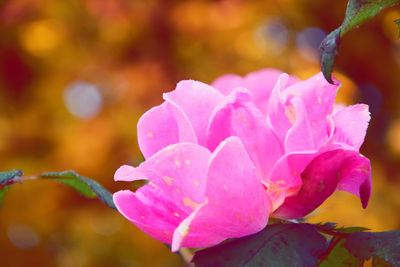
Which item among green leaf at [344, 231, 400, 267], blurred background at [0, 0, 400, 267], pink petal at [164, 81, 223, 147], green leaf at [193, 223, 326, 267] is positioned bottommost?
blurred background at [0, 0, 400, 267]

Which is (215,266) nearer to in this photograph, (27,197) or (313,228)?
(313,228)

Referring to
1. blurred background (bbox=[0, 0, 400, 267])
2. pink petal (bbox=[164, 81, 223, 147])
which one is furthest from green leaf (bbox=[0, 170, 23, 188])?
blurred background (bbox=[0, 0, 400, 267])

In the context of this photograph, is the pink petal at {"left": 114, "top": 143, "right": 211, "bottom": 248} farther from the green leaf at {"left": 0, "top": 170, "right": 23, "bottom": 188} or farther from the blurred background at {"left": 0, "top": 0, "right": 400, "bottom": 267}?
the blurred background at {"left": 0, "top": 0, "right": 400, "bottom": 267}

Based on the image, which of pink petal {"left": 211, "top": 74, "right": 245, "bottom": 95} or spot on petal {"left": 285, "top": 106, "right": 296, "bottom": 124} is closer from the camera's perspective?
spot on petal {"left": 285, "top": 106, "right": 296, "bottom": 124}

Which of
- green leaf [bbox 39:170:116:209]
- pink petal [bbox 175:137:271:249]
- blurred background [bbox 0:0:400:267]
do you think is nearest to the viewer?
pink petal [bbox 175:137:271:249]

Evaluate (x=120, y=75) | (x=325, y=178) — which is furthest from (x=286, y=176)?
(x=120, y=75)

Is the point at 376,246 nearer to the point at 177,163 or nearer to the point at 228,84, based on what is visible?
the point at 177,163

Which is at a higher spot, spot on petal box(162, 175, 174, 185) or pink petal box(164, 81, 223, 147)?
pink petal box(164, 81, 223, 147)

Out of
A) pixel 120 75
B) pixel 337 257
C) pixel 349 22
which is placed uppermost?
pixel 349 22

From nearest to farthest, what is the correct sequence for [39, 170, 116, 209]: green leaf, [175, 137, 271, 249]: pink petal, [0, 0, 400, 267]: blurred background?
[175, 137, 271, 249]: pink petal, [39, 170, 116, 209]: green leaf, [0, 0, 400, 267]: blurred background
